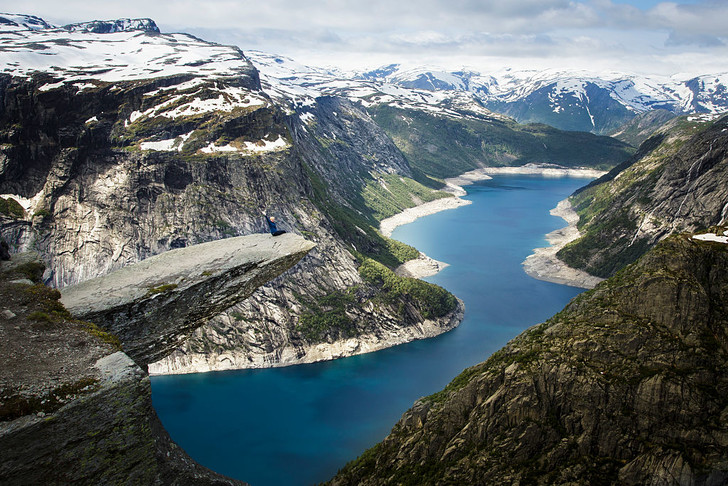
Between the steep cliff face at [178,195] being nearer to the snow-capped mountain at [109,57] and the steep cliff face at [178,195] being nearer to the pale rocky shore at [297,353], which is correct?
Answer: the pale rocky shore at [297,353]

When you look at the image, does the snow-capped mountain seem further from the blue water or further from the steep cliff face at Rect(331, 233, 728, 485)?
the steep cliff face at Rect(331, 233, 728, 485)

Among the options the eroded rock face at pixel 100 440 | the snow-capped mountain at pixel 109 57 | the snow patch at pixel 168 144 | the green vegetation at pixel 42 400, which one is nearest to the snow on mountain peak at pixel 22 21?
Answer: the snow-capped mountain at pixel 109 57

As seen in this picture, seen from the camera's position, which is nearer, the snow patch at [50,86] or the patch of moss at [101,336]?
the patch of moss at [101,336]

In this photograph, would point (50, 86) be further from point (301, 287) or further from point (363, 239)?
point (363, 239)

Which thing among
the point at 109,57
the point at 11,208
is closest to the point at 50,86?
the point at 11,208

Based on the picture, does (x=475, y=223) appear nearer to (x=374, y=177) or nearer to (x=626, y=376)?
(x=374, y=177)

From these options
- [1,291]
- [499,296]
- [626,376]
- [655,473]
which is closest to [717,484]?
[655,473]
